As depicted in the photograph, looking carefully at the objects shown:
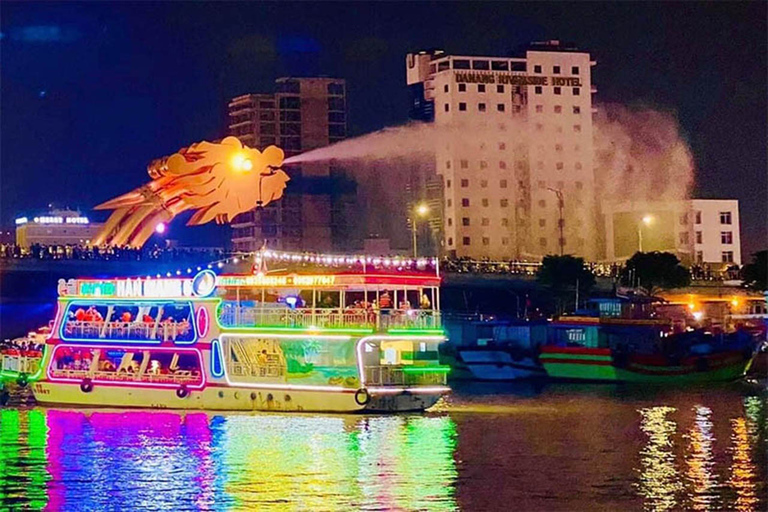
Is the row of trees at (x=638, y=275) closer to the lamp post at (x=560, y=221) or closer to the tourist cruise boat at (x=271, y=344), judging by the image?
the lamp post at (x=560, y=221)

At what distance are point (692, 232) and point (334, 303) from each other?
89.7m

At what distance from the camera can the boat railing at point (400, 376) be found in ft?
196

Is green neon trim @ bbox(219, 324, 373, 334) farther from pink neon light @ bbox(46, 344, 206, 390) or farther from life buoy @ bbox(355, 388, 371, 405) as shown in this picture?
life buoy @ bbox(355, 388, 371, 405)

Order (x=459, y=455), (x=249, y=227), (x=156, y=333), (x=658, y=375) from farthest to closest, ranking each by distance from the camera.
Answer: (x=249, y=227), (x=658, y=375), (x=156, y=333), (x=459, y=455)

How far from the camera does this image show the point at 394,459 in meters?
48.6

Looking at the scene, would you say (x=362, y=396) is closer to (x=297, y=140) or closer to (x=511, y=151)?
(x=511, y=151)

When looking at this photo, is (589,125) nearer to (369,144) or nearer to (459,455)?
(369,144)

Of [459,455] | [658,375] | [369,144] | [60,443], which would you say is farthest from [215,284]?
[369,144]

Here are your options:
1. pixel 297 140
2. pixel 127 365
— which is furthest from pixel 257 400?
pixel 297 140

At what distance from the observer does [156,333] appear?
209 ft

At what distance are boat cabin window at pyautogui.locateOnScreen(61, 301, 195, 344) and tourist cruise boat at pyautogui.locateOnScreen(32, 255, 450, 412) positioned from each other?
0.06 metres

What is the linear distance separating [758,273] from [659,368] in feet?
93.5

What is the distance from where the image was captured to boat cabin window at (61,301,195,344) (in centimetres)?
6297

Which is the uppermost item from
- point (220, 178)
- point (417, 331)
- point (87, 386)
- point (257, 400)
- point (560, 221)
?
point (560, 221)
